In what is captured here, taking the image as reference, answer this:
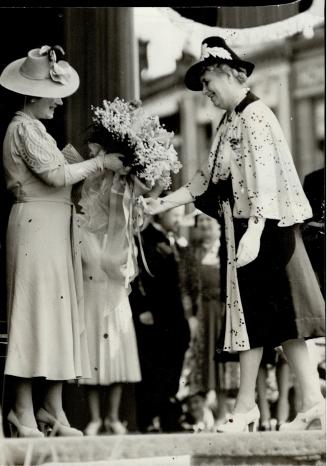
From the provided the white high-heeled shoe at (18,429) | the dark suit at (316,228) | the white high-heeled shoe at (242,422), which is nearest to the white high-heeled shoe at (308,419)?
the white high-heeled shoe at (242,422)

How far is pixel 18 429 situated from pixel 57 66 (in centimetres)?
176

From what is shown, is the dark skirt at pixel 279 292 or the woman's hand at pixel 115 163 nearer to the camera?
the dark skirt at pixel 279 292

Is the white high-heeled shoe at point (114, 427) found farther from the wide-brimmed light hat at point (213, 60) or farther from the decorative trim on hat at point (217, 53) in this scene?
the decorative trim on hat at point (217, 53)

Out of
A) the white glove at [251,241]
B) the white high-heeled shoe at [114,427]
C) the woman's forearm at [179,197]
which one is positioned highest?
the woman's forearm at [179,197]

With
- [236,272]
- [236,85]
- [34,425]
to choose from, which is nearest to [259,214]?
[236,272]

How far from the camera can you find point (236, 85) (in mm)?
5539

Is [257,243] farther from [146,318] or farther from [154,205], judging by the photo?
[146,318]

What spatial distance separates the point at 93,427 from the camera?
17.5ft

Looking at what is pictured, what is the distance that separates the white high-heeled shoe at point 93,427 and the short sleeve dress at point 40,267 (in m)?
0.23

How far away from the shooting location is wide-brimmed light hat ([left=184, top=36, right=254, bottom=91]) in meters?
5.54

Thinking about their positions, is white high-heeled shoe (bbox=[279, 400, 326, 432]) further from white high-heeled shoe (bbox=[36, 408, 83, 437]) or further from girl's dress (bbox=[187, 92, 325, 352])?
white high-heeled shoe (bbox=[36, 408, 83, 437])

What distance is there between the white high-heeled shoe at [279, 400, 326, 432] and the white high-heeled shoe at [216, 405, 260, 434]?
0.43 feet

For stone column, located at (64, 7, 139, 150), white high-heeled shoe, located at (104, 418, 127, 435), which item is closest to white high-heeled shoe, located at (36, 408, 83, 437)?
white high-heeled shoe, located at (104, 418, 127, 435)

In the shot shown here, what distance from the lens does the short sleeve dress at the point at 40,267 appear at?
17.2 ft
